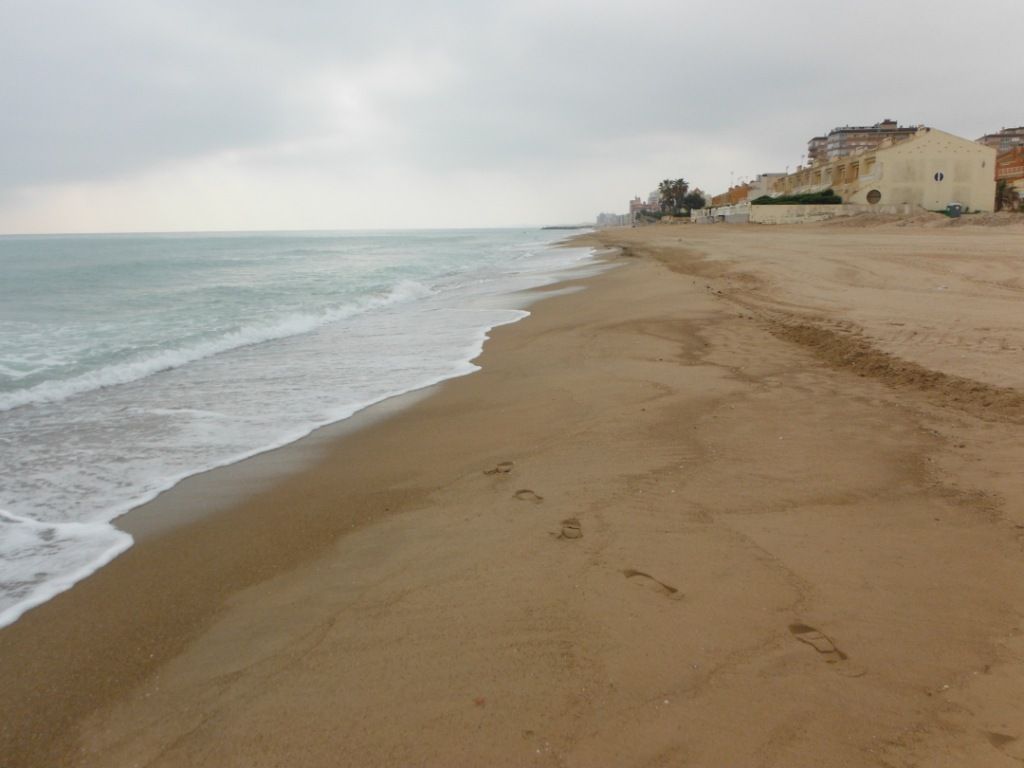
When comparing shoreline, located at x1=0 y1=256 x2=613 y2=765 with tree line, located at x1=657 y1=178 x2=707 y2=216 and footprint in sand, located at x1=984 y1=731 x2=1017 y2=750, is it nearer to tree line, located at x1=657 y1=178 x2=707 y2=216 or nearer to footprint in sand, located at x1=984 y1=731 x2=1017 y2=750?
footprint in sand, located at x1=984 y1=731 x2=1017 y2=750

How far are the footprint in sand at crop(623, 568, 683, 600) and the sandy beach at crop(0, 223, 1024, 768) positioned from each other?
0.02 m

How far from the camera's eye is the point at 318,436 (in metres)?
5.57

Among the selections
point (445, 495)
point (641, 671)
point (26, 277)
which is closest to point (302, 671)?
point (641, 671)

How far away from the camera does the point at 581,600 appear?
2.62 m

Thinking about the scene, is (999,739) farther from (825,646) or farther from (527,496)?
(527,496)

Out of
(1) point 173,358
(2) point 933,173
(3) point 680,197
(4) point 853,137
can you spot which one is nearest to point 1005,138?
(4) point 853,137

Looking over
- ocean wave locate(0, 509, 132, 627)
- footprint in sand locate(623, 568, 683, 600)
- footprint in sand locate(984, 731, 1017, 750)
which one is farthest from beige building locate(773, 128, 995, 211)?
ocean wave locate(0, 509, 132, 627)

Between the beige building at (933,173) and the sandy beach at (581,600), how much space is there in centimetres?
5100

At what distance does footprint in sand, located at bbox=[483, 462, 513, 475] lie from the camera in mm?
4184

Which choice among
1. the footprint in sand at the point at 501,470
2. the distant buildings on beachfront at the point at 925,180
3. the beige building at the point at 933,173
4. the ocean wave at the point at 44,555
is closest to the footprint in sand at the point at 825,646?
the footprint in sand at the point at 501,470

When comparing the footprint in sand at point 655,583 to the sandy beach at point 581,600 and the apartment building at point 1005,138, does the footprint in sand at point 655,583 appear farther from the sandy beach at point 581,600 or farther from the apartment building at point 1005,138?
the apartment building at point 1005,138

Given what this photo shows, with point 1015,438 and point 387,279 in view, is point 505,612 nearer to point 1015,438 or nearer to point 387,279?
point 1015,438

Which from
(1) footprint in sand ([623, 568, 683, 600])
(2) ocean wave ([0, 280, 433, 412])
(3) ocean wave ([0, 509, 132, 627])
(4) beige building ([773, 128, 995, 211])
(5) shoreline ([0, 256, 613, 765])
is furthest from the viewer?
(4) beige building ([773, 128, 995, 211])

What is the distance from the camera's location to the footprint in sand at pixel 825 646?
2133mm
